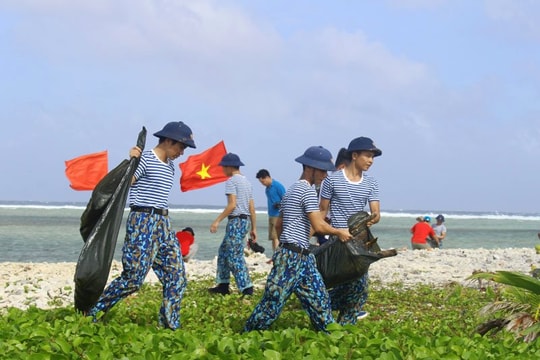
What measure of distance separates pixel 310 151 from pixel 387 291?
5033 mm

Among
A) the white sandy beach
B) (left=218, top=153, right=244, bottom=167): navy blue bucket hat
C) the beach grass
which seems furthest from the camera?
the white sandy beach

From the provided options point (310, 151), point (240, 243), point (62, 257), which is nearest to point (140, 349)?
point (310, 151)

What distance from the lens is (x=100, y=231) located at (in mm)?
6824

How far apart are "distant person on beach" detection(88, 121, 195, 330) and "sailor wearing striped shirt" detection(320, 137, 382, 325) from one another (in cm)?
146

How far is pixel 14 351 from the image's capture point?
499cm

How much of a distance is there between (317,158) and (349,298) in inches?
60.4

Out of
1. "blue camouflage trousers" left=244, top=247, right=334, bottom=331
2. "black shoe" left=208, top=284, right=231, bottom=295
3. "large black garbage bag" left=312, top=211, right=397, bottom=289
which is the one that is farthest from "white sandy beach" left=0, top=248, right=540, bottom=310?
"blue camouflage trousers" left=244, top=247, right=334, bottom=331

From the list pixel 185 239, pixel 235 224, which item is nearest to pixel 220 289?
pixel 235 224

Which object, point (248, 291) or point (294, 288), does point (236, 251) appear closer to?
point (248, 291)

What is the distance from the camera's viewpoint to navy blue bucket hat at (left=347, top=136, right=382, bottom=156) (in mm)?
7461

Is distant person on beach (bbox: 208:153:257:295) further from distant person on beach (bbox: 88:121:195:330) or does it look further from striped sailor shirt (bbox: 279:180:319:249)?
striped sailor shirt (bbox: 279:180:319:249)

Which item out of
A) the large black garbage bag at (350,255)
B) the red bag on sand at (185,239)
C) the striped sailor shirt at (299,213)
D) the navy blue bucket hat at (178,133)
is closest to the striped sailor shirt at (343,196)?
the large black garbage bag at (350,255)

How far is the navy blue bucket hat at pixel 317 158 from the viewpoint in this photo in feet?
22.5

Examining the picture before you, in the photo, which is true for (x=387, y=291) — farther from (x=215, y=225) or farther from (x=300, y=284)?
(x=300, y=284)
